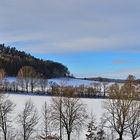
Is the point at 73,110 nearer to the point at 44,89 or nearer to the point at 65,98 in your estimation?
the point at 65,98

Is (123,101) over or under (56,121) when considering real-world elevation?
over

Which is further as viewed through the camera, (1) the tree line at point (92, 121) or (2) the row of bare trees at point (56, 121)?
(2) the row of bare trees at point (56, 121)

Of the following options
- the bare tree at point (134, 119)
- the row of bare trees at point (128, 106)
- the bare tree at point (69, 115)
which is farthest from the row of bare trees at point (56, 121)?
the bare tree at point (134, 119)

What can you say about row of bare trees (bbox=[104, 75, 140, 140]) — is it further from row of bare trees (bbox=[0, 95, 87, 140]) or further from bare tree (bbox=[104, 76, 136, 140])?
row of bare trees (bbox=[0, 95, 87, 140])

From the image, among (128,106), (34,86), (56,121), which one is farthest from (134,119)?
(34,86)

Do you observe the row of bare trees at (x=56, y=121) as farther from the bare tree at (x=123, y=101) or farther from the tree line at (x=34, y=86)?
the tree line at (x=34, y=86)

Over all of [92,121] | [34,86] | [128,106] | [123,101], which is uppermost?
[34,86]

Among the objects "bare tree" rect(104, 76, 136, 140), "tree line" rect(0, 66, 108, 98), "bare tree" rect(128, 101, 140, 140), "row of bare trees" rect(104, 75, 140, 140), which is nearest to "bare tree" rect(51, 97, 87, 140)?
"row of bare trees" rect(104, 75, 140, 140)

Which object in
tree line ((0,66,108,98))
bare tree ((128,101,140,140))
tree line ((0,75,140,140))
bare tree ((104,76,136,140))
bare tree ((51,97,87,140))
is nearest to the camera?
bare tree ((104,76,136,140))

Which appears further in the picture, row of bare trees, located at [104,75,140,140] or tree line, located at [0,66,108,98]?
tree line, located at [0,66,108,98]

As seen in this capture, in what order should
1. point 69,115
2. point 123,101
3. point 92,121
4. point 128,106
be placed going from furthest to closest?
point 69,115 < point 123,101 < point 128,106 < point 92,121

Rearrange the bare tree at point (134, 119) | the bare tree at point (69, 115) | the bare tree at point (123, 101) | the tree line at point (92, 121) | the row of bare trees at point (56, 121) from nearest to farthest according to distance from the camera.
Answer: the bare tree at point (123, 101)
the bare tree at point (134, 119)
the tree line at point (92, 121)
the row of bare trees at point (56, 121)
the bare tree at point (69, 115)

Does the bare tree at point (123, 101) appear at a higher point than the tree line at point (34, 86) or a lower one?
lower

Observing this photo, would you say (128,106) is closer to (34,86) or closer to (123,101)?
(123,101)
